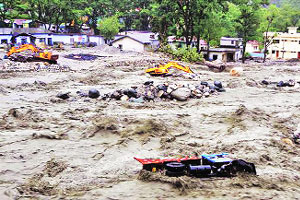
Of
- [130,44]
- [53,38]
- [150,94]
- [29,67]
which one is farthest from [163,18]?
[150,94]

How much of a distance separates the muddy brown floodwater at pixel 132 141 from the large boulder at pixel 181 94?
0.29m

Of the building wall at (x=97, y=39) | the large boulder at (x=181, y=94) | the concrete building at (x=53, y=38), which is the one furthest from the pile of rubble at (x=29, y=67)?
the building wall at (x=97, y=39)

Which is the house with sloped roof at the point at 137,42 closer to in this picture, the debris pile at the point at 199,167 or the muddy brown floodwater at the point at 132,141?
the muddy brown floodwater at the point at 132,141

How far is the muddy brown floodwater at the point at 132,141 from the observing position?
21.2ft

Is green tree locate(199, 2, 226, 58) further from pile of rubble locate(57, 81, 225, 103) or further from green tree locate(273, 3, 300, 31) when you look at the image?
green tree locate(273, 3, 300, 31)

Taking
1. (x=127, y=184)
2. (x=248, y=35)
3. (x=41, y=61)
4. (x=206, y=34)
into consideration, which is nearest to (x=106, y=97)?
(x=127, y=184)

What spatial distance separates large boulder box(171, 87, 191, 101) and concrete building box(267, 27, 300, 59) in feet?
121

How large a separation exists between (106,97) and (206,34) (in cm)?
2429

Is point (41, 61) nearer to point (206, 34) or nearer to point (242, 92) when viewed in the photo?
point (242, 92)

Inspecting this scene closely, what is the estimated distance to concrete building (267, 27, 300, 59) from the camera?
159 ft

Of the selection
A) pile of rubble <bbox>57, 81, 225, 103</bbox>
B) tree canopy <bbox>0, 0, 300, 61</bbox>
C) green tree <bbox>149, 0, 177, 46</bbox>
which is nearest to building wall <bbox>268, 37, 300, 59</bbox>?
tree canopy <bbox>0, 0, 300, 61</bbox>

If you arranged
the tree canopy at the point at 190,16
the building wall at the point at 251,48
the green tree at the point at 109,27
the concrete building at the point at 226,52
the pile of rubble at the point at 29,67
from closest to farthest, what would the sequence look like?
the pile of rubble at the point at 29,67, the tree canopy at the point at 190,16, the concrete building at the point at 226,52, the green tree at the point at 109,27, the building wall at the point at 251,48

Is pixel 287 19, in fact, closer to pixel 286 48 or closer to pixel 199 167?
pixel 286 48

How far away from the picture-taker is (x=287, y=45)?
49.2 meters
